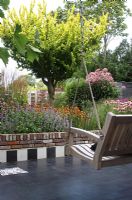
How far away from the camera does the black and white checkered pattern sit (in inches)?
202

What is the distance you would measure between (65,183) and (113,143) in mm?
995

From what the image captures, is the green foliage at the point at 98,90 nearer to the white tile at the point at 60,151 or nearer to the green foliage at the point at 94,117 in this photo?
the green foliage at the point at 94,117

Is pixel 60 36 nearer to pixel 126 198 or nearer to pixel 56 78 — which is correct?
pixel 56 78

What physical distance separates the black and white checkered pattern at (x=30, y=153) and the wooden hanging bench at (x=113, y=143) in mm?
1901

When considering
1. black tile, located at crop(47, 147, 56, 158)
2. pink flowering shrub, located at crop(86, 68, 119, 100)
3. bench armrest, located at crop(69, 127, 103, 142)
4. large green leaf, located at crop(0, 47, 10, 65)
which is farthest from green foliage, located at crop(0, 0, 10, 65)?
pink flowering shrub, located at crop(86, 68, 119, 100)

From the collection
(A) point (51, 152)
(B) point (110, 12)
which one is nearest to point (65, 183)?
(A) point (51, 152)

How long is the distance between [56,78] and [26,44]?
1139 cm

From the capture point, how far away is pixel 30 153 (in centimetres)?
531

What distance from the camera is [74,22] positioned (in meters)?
12.2

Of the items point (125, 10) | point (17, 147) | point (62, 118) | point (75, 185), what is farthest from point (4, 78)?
point (125, 10)

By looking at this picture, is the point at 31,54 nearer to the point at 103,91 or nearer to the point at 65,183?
the point at 65,183

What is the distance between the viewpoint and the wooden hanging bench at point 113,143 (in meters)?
2.94

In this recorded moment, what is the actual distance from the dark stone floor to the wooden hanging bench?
15.5 inches

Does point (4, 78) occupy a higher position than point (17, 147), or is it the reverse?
point (4, 78)
